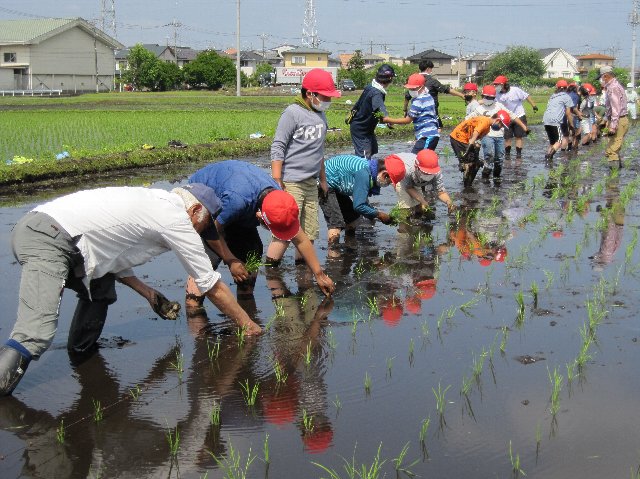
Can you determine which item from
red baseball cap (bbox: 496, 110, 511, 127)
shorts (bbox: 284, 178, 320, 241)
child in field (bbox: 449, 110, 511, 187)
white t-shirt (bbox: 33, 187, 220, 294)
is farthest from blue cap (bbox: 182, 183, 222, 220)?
red baseball cap (bbox: 496, 110, 511, 127)

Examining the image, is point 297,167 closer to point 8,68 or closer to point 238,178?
point 238,178

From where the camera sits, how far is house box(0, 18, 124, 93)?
56906mm

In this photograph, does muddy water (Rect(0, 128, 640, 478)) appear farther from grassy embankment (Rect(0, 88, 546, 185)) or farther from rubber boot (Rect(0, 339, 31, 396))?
grassy embankment (Rect(0, 88, 546, 185))

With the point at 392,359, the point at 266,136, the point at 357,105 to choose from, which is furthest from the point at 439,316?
the point at 266,136

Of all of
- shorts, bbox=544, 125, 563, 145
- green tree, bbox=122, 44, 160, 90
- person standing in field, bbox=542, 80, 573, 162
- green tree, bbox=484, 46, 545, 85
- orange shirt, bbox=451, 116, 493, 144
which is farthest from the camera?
green tree, bbox=484, 46, 545, 85

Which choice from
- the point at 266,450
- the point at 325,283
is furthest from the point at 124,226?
the point at 325,283

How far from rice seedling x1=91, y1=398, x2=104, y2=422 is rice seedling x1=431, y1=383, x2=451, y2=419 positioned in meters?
1.67

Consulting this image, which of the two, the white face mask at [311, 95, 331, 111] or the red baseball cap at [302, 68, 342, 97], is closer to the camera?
the red baseball cap at [302, 68, 342, 97]

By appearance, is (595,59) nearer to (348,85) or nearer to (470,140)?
(348,85)

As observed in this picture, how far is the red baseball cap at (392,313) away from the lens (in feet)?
19.1

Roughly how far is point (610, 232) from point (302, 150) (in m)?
3.87

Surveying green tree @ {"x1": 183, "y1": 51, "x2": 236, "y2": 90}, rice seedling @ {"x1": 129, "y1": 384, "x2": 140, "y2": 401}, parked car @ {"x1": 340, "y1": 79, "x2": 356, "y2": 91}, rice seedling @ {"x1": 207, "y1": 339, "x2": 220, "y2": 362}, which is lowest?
rice seedling @ {"x1": 129, "y1": 384, "x2": 140, "y2": 401}

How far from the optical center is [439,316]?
19.5 ft

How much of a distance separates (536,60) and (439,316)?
81.0 meters
